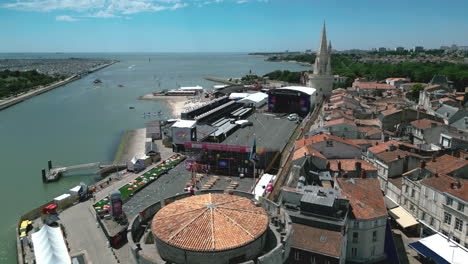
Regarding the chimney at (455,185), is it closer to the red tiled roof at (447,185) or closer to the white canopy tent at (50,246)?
the red tiled roof at (447,185)

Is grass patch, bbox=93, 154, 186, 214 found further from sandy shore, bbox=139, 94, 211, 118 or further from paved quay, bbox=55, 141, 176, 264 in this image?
sandy shore, bbox=139, 94, 211, 118

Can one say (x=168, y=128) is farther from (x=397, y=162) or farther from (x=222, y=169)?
(x=397, y=162)

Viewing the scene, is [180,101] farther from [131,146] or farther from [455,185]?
[455,185]

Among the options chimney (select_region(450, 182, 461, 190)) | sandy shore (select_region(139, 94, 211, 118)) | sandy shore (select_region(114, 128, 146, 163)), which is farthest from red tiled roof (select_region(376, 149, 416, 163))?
sandy shore (select_region(139, 94, 211, 118))

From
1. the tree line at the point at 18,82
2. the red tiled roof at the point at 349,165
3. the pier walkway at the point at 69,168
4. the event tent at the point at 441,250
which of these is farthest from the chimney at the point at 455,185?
the tree line at the point at 18,82

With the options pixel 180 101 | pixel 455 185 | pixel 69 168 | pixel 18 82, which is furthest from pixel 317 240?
pixel 18 82
